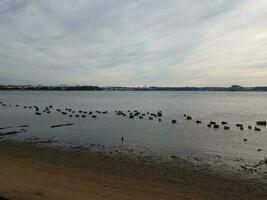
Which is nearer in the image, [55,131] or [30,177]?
[30,177]

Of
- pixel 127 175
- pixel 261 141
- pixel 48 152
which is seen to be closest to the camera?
pixel 127 175

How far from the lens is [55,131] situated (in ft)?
113

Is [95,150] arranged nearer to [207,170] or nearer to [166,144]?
[166,144]

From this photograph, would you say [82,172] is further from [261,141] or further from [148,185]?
[261,141]

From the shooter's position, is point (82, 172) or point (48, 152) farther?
point (48, 152)

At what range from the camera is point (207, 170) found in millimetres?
18797

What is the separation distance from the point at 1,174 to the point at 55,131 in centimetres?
1985

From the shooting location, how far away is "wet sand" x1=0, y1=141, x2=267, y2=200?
41.5 feet

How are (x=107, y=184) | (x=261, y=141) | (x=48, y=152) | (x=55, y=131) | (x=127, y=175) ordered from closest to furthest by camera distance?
1. (x=107, y=184)
2. (x=127, y=175)
3. (x=48, y=152)
4. (x=261, y=141)
5. (x=55, y=131)

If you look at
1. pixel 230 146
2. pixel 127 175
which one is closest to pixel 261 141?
pixel 230 146

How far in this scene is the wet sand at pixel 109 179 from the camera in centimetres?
1266

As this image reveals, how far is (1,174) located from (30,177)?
124cm

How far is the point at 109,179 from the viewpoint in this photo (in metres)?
15.7

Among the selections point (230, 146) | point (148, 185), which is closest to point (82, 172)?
point (148, 185)
